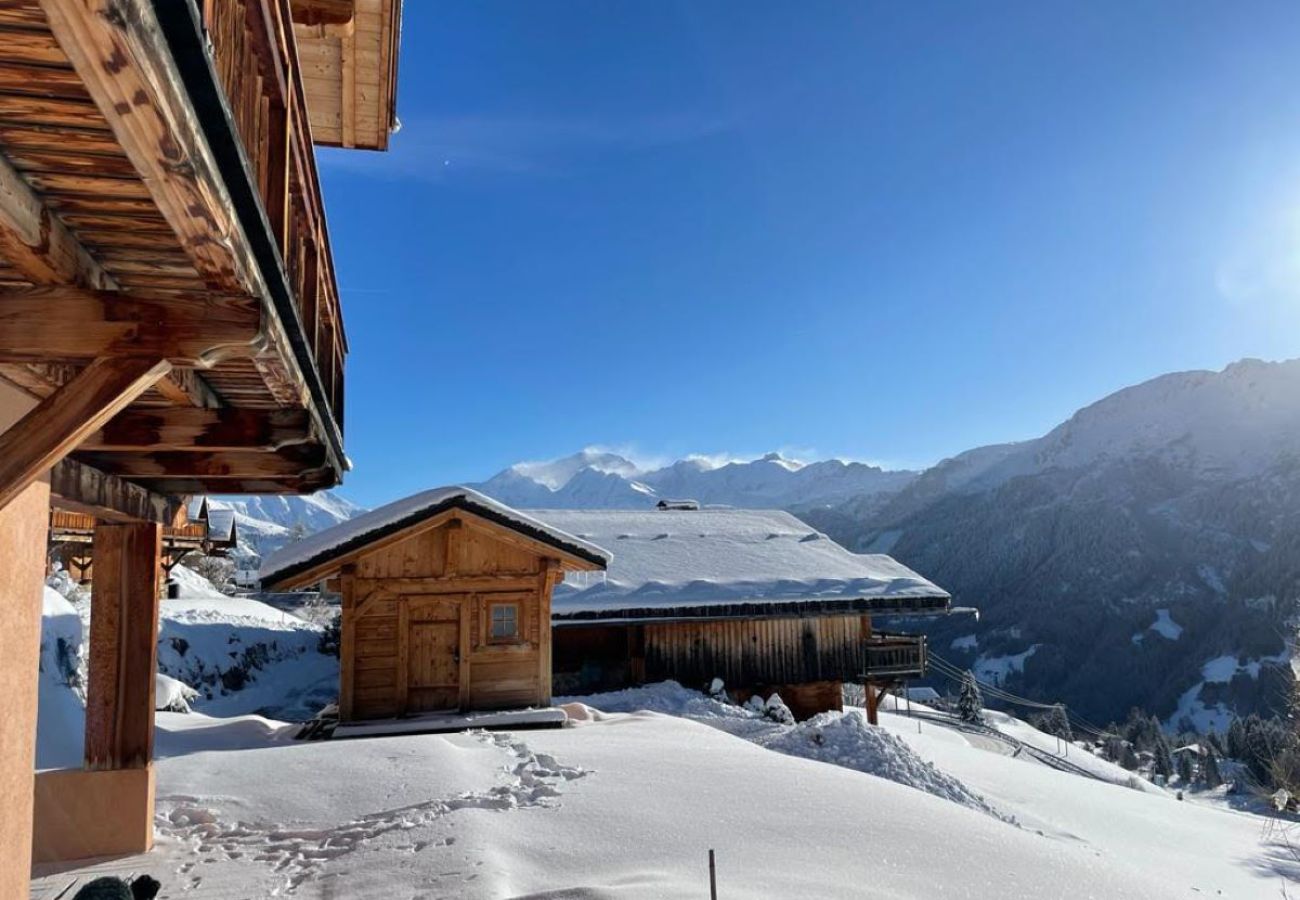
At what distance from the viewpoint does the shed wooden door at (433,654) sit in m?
13.3

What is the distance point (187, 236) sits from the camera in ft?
7.45

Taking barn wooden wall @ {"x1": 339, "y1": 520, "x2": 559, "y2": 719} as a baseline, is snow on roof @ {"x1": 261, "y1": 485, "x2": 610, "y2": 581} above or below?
above

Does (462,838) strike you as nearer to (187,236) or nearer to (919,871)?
(919,871)

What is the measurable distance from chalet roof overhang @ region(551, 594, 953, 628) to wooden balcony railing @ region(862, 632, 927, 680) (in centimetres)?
71

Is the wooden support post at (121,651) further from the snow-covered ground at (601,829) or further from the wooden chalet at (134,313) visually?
the snow-covered ground at (601,829)

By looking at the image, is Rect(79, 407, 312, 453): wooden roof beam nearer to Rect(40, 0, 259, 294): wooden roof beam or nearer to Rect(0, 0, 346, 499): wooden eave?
Rect(0, 0, 346, 499): wooden eave

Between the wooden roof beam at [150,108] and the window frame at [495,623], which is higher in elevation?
the wooden roof beam at [150,108]

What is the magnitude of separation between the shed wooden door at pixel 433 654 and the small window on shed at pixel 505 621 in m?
0.58

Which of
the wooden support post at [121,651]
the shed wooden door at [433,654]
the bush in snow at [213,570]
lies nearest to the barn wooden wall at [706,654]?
the shed wooden door at [433,654]

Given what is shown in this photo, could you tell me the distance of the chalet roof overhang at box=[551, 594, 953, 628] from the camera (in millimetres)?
18297

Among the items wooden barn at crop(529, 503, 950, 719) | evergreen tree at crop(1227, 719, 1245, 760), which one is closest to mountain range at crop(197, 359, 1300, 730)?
evergreen tree at crop(1227, 719, 1245, 760)

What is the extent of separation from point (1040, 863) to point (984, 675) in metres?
130

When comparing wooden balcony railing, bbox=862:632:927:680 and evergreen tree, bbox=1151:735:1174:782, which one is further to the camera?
evergreen tree, bbox=1151:735:1174:782

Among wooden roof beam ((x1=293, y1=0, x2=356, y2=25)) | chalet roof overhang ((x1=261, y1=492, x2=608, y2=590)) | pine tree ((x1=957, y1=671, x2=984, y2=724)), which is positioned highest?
wooden roof beam ((x1=293, y1=0, x2=356, y2=25))
